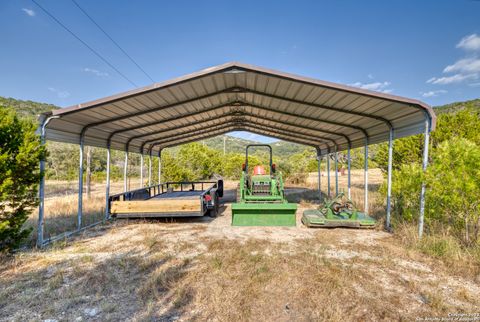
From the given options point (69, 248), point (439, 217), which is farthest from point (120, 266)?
point (439, 217)

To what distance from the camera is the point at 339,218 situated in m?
7.49

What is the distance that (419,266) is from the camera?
15.0 ft

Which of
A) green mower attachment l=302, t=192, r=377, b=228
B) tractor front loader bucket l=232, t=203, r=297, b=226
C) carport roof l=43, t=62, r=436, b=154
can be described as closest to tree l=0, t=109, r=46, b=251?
carport roof l=43, t=62, r=436, b=154

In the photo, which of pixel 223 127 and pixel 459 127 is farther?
pixel 223 127

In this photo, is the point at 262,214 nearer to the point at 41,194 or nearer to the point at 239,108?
the point at 239,108

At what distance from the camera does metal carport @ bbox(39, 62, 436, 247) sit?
5.89 meters

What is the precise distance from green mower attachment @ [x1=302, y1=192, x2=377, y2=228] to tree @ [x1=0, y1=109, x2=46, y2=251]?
6.81m

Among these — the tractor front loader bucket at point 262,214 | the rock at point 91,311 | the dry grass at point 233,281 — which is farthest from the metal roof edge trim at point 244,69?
the rock at point 91,311

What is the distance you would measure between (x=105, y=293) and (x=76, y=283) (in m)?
0.68

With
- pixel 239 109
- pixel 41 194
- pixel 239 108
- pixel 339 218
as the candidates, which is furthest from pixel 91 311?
pixel 239 109

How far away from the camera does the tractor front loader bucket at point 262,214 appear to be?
748cm

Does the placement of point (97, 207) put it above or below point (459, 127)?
below

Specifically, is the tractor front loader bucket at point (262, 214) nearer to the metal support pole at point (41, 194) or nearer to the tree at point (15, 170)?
the metal support pole at point (41, 194)

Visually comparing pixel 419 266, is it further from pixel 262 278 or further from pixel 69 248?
pixel 69 248
